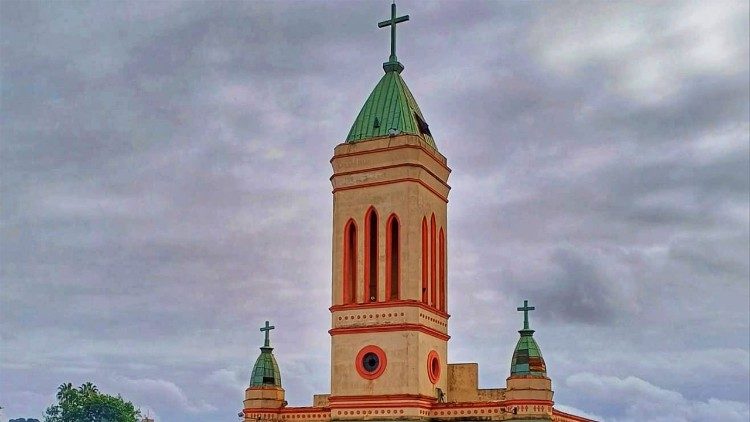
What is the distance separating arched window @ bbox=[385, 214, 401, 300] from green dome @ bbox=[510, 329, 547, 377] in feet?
19.4

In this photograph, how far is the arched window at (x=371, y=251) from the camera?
140ft

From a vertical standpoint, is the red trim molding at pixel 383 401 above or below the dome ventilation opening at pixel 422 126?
below

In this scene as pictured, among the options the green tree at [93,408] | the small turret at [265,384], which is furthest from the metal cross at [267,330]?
the green tree at [93,408]

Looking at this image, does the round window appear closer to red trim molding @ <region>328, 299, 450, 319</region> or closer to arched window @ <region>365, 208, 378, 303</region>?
red trim molding @ <region>328, 299, 450, 319</region>

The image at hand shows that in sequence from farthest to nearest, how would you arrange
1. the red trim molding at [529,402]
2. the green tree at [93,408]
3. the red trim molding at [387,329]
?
the green tree at [93,408]
the red trim molding at [387,329]
the red trim molding at [529,402]

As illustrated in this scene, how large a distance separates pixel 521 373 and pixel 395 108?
13.7 m

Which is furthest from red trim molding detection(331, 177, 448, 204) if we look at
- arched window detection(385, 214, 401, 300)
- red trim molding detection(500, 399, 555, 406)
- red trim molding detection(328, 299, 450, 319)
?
red trim molding detection(500, 399, 555, 406)

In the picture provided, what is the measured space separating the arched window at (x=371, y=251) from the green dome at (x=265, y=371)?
618 centimetres

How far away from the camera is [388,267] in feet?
138

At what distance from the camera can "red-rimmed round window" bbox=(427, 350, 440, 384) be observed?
41875 millimetres

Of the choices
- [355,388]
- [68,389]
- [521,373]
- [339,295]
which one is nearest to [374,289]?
[339,295]

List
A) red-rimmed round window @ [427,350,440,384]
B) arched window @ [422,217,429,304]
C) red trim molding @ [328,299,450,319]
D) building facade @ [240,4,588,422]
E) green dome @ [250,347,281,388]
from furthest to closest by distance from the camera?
green dome @ [250,347,281,388] < arched window @ [422,217,429,304] < red-rimmed round window @ [427,350,440,384] < red trim molding @ [328,299,450,319] < building facade @ [240,4,588,422]

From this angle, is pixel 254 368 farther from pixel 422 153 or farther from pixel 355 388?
pixel 422 153

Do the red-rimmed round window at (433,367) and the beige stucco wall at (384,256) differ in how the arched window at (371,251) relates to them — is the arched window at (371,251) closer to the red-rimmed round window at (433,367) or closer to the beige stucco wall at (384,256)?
the beige stucco wall at (384,256)
